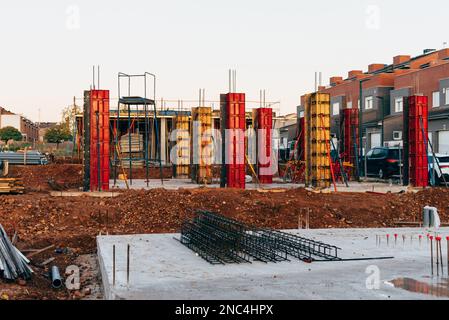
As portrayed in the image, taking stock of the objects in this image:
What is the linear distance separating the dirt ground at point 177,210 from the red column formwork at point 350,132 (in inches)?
496

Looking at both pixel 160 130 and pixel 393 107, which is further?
pixel 393 107

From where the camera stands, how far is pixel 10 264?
33.2ft

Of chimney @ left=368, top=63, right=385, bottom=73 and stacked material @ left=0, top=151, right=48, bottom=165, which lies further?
chimney @ left=368, top=63, right=385, bottom=73

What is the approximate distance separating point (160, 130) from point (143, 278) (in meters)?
40.8

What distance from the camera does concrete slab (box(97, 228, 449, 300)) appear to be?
7844 mm

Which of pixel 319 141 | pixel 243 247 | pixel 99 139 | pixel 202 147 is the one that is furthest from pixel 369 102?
pixel 243 247

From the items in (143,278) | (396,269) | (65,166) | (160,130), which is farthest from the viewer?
(160,130)

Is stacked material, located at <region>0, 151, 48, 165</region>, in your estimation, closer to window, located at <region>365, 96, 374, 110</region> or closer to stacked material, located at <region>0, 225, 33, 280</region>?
stacked material, located at <region>0, 225, 33, 280</region>

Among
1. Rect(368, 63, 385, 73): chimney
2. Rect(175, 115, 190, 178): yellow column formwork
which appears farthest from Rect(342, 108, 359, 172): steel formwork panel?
Rect(368, 63, 385, 73): chimney

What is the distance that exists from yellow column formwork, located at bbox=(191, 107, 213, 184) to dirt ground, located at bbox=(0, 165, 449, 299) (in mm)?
7555

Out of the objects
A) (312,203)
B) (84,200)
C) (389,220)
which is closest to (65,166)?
(84,200)

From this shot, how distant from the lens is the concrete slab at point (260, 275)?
25.7 feet

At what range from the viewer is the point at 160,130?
49219 mm

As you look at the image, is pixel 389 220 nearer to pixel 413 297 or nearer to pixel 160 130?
pixel 413 297
